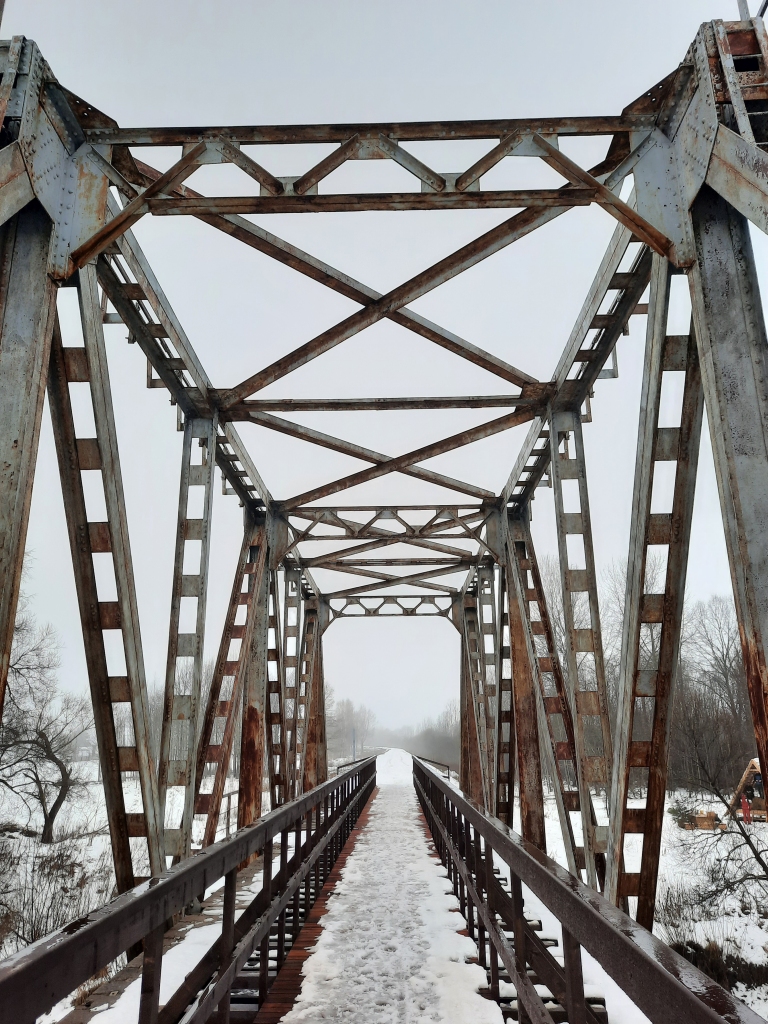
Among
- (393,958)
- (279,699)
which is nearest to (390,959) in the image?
(393,958)

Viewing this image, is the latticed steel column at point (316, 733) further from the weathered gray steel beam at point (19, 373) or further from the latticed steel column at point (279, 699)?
the weathered gray steel beam at point (19, 373)

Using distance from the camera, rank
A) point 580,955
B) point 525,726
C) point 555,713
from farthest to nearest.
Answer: point 525,726 → point 555,713 → point 580,955

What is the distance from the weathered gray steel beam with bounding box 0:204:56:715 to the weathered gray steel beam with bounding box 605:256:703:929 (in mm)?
3543

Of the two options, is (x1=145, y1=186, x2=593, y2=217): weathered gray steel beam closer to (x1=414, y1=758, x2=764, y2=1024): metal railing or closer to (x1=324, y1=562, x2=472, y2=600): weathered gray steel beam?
(x1=414, y1=758, x2=764, y2=1024): metal railing

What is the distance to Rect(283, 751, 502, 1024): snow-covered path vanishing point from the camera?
11.8ft

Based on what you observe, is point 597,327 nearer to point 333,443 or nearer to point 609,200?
point 609,200

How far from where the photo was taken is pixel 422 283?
6.02 m

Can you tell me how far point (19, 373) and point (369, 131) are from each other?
2.77 m

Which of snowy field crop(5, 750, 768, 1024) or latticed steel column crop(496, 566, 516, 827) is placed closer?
snowy field crop(5, 750, 768, 1024)

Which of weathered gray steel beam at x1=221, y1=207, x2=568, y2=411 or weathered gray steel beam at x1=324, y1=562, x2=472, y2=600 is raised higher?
weathered gray steel beam at x1=221, y1=207, x2=568, y2=411

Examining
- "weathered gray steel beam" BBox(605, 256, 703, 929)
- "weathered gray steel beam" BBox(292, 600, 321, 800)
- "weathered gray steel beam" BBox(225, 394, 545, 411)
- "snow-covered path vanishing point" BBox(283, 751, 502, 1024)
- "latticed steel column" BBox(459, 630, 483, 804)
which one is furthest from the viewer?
"latticed steel column" BBox(459, 630, 483, 804)

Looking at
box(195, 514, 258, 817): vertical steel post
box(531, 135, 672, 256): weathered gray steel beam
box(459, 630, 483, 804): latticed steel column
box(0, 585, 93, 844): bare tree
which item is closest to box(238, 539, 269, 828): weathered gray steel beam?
box(195, 514, 258, 817): vertical steel post

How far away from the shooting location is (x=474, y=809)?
15.3 ft

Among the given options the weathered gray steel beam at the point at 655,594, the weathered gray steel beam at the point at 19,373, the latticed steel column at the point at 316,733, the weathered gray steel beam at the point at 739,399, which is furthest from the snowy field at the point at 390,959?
the latticed steel column at the point at 316,733
